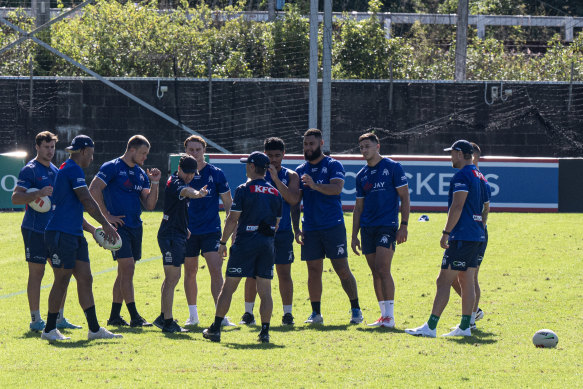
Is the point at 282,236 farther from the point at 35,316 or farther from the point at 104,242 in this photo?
the point at 35,316

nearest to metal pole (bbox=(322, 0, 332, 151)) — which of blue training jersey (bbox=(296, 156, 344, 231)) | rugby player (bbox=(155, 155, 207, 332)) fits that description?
blue training jersey (bbox=(296, 156, 344, 231))

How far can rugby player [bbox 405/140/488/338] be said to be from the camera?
9.31 m

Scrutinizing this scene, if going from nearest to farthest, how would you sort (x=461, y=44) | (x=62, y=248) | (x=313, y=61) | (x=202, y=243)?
(x=62, y=248) → (x=202, y=243) → (x=313, y=61) → (x=461, y=44)

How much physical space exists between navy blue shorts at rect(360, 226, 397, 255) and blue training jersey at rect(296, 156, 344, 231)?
15.9 inches

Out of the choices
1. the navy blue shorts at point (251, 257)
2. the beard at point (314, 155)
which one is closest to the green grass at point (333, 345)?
the navy blue shorts at point (251, 257)

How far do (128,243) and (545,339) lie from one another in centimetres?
484

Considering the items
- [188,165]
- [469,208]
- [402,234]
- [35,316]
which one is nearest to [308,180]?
[402,234]

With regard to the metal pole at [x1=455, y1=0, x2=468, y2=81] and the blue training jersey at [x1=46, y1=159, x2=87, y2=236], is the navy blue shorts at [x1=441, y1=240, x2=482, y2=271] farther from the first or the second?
the metal pole at [x1=455, y1=0, x2=468, y2=81]

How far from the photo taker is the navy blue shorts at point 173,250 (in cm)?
955

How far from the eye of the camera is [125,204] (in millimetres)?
10102

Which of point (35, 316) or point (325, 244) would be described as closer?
point (35, 316)

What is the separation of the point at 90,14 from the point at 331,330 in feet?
79.3

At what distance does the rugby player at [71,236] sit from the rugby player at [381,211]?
3127mm

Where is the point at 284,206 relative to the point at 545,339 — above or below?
above
